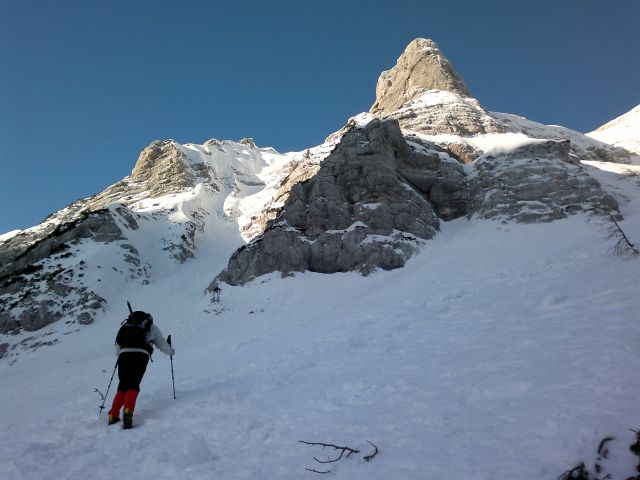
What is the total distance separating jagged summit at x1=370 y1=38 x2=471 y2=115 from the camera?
74625 millimetres

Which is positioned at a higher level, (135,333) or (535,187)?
(535,187)

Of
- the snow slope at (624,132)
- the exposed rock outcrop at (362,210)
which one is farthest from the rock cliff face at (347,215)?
the snow slope at (624,132)

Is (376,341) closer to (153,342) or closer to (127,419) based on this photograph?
(153,342)

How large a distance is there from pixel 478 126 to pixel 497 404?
176 feet

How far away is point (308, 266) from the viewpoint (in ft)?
105

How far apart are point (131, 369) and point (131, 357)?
0.30 meters

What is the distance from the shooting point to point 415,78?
3162 inches

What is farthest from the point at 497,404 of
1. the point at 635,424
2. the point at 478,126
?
the point at 478,126

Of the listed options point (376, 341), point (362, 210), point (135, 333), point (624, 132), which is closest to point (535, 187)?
point (362, 210)

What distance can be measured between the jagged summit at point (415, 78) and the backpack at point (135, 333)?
67.6m

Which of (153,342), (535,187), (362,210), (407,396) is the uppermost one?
(535,187)

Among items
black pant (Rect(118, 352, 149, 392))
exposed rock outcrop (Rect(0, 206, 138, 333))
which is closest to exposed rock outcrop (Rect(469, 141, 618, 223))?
black pant (Rect(118, 352, 149, 392))

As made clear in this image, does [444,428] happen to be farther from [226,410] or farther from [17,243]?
[17,243]

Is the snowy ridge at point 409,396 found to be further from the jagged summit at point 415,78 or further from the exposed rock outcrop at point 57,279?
the jagged summit at point 415,78
